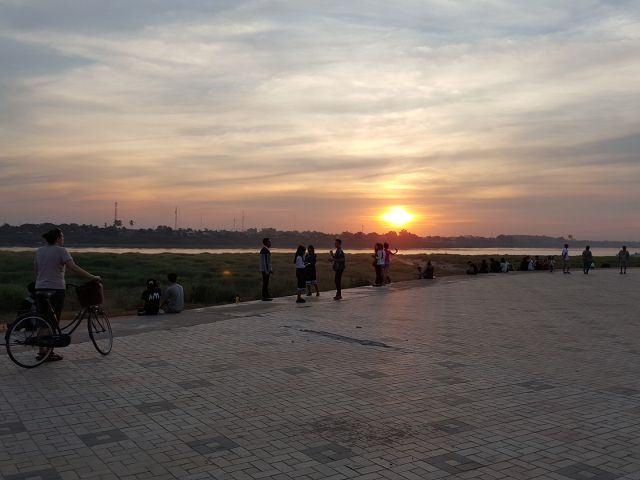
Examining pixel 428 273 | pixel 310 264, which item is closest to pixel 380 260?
pixel 310 264

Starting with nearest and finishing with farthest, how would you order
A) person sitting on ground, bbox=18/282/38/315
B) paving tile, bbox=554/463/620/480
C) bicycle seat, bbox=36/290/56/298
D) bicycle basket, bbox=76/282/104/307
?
paving tile, bbox=554/463/620/480 → bicycle seat, bbox=36/290/56/298 → person sitting on ground, bbox=18/282/38/315 → bicycle basket, bbox=76/282/104/307

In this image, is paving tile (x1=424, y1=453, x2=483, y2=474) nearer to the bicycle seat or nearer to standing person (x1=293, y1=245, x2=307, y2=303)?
the bicycle seat

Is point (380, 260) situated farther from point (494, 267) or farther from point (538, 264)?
point (538, 264)

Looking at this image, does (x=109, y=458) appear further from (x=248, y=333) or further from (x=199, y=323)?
(x=199, y=323)

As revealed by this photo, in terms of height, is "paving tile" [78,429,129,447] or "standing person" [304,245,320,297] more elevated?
"standing person" [304,245,320,297]

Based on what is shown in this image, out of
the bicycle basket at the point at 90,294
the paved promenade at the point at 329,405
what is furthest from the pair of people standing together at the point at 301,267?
the bicycle basket at the point at 90,294

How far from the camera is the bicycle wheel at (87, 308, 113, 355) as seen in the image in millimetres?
9344

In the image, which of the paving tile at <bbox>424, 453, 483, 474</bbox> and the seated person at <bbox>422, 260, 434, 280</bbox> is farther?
the seated person at <bbox>422, 260, 434, 280</bbox>

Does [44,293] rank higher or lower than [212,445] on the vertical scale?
higher

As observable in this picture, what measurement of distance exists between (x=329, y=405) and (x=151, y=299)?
8614mm

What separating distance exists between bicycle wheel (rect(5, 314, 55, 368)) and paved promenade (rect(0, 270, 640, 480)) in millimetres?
254

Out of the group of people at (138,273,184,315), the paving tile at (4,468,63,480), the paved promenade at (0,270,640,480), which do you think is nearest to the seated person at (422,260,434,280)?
the paved promenade at (0,270,640,480)

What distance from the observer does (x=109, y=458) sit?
5.07m

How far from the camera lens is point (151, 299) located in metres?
14.3
